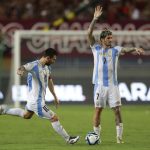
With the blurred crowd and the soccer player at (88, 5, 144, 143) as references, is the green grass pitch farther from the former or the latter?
the blurred crowd

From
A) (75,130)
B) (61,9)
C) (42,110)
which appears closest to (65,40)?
(61,9)

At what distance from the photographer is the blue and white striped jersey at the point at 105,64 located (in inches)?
525

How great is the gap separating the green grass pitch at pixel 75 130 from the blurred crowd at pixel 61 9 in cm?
431

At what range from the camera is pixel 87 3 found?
25.6 meters

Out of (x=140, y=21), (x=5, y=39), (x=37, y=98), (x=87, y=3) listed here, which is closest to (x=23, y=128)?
(x=37, y=98)

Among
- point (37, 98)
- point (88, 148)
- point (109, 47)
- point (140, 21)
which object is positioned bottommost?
point (88, 148)

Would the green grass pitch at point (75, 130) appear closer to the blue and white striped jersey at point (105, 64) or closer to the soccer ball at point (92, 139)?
the soccer ball at point (92, 139)

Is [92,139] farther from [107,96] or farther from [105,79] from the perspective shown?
[105,79]

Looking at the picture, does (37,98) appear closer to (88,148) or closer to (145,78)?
(88,148)

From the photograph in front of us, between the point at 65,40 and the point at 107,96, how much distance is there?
8.40 metres

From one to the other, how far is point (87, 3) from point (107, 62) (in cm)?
1241

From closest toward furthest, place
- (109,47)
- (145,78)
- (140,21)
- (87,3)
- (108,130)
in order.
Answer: (109,47) < (108,130) < (145,78) < (140,21) < (87,3)

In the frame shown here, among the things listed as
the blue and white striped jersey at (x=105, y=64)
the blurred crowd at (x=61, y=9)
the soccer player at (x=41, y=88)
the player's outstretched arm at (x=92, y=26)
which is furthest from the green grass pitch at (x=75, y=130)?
the blurred crowd at (x=61, y=9)

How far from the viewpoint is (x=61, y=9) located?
25.5 meters
